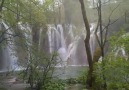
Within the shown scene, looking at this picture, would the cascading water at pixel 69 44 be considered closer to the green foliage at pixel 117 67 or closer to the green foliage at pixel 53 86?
the green foliage at pixel 53 86

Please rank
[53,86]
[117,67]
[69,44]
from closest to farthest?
1. [117,67]
2. [53,86]
3. [69,44]

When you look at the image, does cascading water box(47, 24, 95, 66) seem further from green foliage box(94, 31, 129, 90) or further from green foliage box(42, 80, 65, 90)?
green foliage box(94, 31, 129, 90)

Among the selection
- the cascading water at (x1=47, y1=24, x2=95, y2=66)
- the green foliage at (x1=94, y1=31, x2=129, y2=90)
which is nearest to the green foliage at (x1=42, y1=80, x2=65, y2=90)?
the green foliage at (x1=94, y1=31, x2=129, y2=90)

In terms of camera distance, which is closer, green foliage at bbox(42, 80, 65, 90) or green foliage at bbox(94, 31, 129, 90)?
green foliage at bbox(94, 31, 129, 90)

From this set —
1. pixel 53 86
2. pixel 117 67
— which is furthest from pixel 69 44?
pixel 117 67

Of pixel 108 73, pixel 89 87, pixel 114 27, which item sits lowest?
pixel 89 87

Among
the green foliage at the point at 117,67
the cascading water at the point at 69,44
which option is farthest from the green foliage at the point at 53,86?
the cascading water at the point at 69,44

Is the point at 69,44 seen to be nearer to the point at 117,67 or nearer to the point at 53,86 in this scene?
the point at 53,86

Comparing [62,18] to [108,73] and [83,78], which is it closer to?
[83,78]

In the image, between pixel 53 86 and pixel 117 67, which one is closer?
pixel 117 67

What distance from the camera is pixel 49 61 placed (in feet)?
34.7

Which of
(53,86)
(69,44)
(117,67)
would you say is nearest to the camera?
(117,67)

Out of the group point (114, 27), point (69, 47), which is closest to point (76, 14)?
point (69, 47)

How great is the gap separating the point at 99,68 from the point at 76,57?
783 inches
